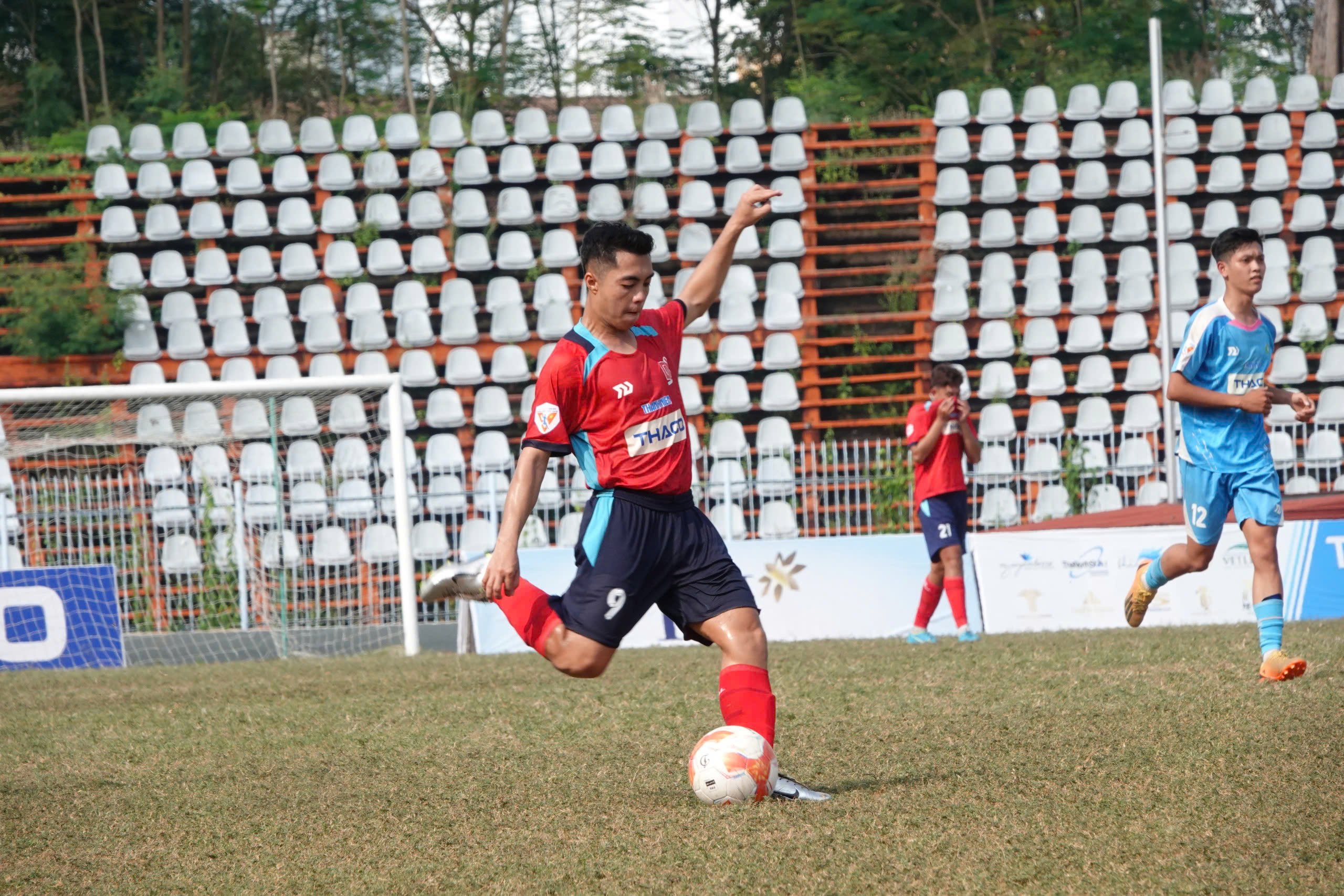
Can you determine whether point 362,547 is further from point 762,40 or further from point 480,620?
point 762,40

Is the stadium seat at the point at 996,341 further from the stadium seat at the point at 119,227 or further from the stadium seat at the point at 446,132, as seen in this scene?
the stadium seat at the point at 119,227

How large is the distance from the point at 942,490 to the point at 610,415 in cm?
603

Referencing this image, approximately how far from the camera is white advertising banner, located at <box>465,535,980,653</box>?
11711 millimetres

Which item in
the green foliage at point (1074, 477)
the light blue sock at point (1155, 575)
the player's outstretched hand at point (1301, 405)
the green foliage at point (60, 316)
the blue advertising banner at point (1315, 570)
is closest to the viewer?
the player's outstretched hand at point (1301, 405)

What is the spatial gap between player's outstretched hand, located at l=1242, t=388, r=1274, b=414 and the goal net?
744cm

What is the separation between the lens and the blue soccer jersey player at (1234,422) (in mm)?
6250

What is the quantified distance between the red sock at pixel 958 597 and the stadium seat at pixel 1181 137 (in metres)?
10.3

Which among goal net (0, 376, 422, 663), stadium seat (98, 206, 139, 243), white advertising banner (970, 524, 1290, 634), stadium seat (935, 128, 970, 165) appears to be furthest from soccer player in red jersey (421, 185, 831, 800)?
stadium seat (98, 206, 139, 243)

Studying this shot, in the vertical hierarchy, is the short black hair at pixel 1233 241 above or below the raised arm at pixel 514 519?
above

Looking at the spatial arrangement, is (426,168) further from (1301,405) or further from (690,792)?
(690,792)

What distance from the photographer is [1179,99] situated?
18328 millimetres

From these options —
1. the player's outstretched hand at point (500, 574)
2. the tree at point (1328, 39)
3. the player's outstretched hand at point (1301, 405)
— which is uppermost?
the tree at point (1328, 39)

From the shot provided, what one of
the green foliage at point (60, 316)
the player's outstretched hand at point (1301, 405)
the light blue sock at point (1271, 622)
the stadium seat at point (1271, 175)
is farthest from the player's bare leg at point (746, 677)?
the stadium seat at point (1271, 175)

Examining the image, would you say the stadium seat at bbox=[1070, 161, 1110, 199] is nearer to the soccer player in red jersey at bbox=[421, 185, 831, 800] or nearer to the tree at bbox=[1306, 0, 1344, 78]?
the tree at bbox=[1306, 0, 1344, 78]
